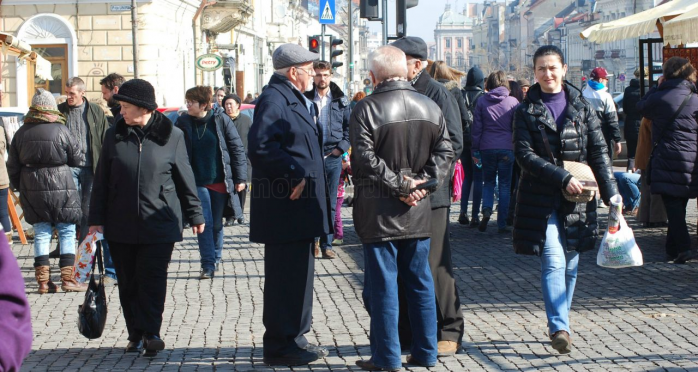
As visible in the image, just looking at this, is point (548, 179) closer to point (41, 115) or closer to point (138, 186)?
point (138, 186)

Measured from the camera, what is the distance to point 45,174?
28.2 ft

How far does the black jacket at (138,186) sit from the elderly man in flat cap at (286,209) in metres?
0.67

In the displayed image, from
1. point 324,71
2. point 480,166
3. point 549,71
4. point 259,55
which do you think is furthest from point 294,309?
point 259,55

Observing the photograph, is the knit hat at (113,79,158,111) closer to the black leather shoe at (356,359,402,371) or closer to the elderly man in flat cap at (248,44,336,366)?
the elderly man in flat cap at (248,44,336,366)

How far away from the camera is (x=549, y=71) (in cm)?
588

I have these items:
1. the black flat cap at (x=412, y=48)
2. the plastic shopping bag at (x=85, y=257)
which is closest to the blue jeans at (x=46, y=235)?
the plastic shopping bag at (x=85, y=257)

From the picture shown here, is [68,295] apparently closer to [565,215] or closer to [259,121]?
[259,121]

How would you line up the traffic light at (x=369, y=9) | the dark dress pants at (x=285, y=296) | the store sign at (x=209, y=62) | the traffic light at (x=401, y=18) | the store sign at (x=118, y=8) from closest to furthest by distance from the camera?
the dark dress pants at (x=285, y=296), the traffic light at (x=401, y=18), the traffic light at (x=369, y=9), the store sign at (x=118, y=8), the store sign at (x=209, y=62)

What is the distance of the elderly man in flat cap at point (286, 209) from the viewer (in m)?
5.70

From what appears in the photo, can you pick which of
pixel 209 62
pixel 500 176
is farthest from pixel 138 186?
pixel 209 62

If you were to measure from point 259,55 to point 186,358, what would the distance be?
5060 centimetres

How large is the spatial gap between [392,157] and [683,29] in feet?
16.7

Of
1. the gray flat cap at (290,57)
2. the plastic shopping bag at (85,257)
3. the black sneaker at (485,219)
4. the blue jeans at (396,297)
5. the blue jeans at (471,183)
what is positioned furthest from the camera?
the blue jeans at (471,183)

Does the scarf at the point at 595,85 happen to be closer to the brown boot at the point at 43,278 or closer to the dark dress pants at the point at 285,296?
the brown boot at the point at 43,278
